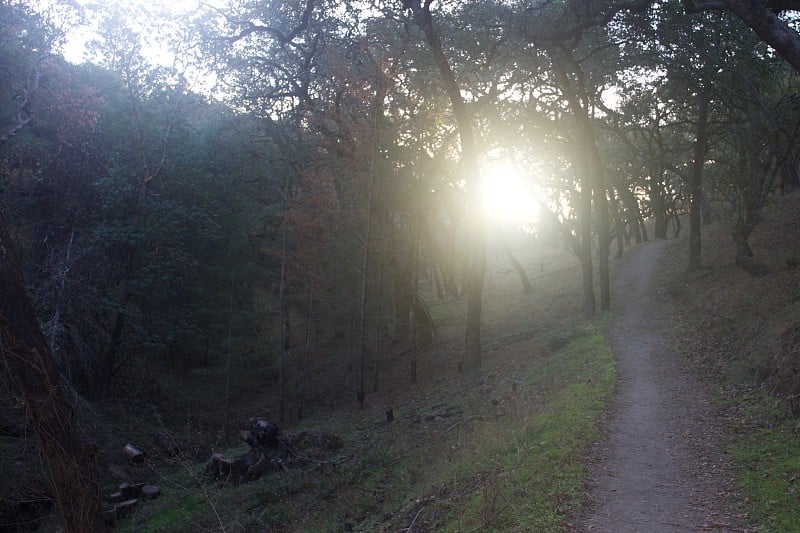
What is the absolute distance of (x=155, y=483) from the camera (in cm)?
1733

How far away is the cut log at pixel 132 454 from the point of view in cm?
Answer: 1839

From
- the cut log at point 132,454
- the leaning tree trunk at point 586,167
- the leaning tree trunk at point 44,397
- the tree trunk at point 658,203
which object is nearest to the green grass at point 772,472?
the leaning tree trunk at point 44,397

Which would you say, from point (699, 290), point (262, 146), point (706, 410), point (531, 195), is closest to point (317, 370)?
point (262, 146)

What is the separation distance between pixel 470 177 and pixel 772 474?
518 inches

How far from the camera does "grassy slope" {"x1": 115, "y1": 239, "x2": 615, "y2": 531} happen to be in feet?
26.2

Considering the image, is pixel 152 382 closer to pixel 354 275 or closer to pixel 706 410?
pixel 354 275

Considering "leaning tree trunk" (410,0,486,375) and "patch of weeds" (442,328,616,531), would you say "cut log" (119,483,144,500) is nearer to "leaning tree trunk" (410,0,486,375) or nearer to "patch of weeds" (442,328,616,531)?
"patch of weeds" (442,328,616,531)

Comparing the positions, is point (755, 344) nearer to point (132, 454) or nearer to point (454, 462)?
point (454, 462)

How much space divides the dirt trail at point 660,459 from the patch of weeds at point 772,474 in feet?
0.80

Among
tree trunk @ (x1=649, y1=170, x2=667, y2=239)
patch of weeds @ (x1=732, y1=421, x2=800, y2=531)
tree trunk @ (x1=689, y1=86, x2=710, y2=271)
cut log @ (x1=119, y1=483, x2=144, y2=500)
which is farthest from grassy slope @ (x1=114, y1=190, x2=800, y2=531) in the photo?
tree trunk @ (x1=649, y1=170, x2=667, y2=239)

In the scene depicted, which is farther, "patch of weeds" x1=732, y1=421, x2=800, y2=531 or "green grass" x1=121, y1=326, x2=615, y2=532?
"green grass" x1=121, y1=326, x2=615, y2=532

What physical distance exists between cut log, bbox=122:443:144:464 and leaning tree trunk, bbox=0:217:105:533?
1049 cm

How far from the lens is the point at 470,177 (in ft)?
63.2

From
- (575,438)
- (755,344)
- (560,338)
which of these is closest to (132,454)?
(560,338)
